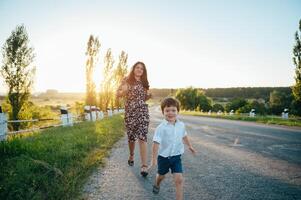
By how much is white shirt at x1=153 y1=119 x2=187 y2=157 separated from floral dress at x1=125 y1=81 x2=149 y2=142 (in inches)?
71.5

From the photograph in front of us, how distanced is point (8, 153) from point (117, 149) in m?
3.09

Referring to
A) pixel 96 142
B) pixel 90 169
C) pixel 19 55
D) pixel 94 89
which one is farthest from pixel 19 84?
pixel 90 169

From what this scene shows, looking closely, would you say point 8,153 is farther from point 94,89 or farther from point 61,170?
point 94,89

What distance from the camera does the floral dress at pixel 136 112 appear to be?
5.73 metres

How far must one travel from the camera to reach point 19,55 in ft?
86.4

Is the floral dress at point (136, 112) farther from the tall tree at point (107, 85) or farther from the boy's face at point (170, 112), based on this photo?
the tall tree at point (107, 85)

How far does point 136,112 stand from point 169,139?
2012mm

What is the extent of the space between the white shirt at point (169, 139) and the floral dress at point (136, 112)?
1816 millimetres

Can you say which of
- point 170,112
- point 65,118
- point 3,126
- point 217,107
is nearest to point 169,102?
point 170,112

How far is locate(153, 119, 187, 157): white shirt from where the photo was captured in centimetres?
384

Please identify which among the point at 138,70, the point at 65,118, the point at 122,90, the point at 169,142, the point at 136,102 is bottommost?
the point at 65,118

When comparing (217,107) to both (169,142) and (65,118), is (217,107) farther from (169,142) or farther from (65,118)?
(169,142)

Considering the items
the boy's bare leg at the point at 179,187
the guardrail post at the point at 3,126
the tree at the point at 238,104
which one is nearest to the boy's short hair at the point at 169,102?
the boy's bare leg at the point at 179,187

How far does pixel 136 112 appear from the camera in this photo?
577cm
